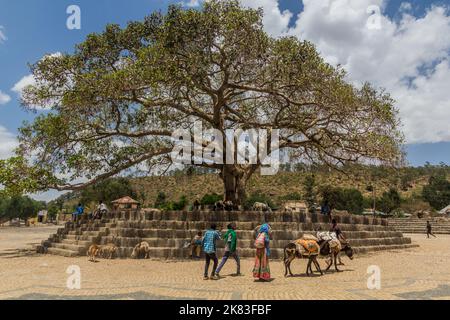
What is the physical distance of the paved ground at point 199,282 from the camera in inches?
342

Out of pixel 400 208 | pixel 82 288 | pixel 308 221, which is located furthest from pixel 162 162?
pixel 400 208

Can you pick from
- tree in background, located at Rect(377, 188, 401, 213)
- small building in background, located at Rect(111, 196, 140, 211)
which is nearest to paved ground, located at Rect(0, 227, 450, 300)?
small building in background, located at Rect(111, 196, 140, 211)

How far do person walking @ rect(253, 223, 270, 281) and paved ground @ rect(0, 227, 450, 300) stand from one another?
0.34 metres

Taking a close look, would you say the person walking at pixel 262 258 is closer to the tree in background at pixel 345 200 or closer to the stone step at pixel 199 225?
the stone step at pixel 199 225

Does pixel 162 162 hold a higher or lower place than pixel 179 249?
higher

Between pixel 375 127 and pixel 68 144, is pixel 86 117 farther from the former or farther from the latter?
pixel 375 127

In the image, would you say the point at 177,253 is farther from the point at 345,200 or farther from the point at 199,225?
the point at 345,200

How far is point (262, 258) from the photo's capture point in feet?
35.3

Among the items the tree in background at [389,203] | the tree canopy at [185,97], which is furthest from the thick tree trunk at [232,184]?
the tree in background at [389,203]

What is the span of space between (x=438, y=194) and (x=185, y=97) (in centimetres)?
5939

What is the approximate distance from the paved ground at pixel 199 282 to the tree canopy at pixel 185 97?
20.9 ft

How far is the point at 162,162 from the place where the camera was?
22.6m

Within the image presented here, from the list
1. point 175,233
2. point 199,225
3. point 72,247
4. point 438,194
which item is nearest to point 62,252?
point 72,247

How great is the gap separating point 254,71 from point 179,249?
28.9 ft
